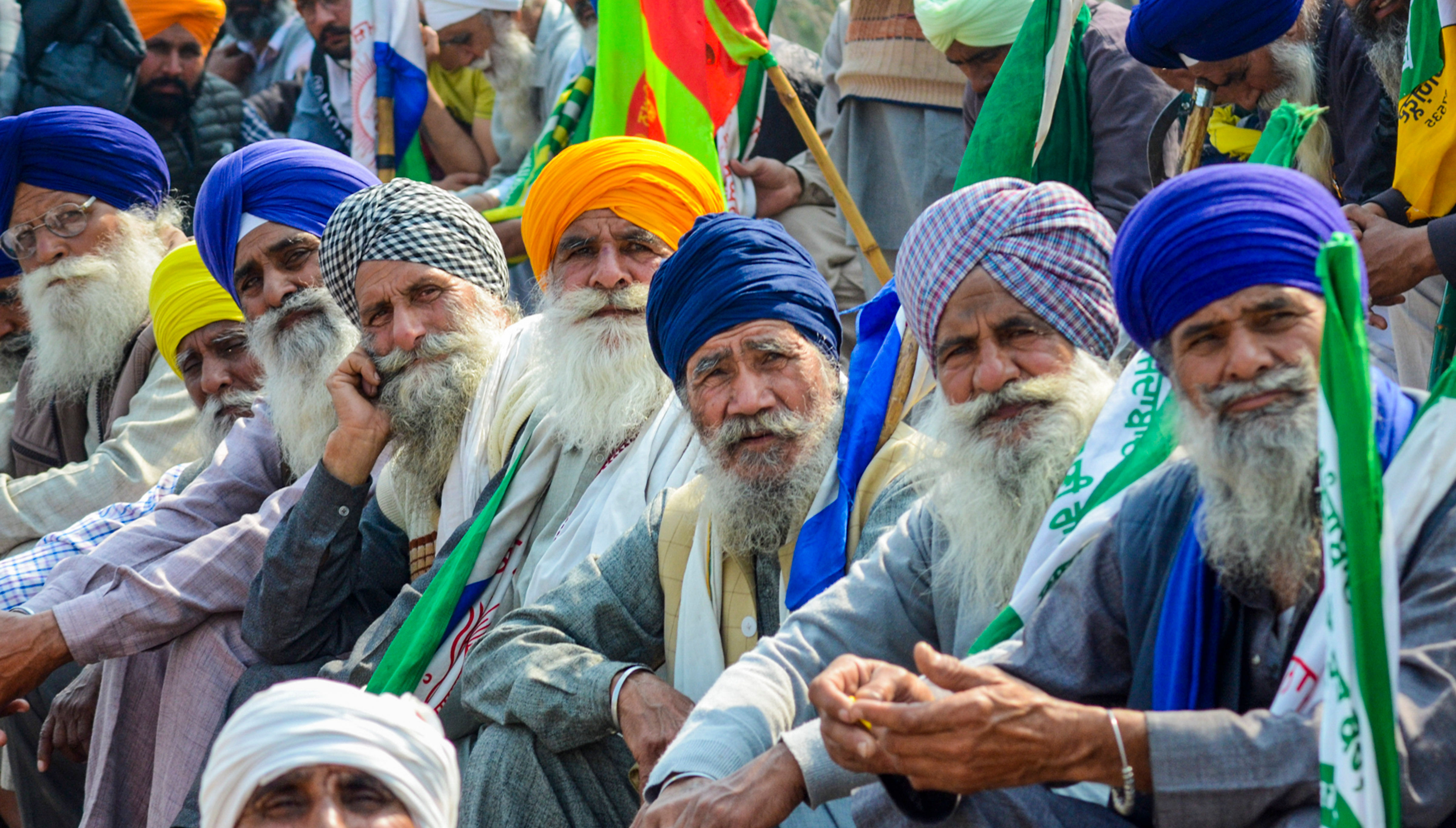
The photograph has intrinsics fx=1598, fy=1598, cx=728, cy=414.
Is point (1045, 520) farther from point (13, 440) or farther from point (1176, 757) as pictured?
point (13, 440)

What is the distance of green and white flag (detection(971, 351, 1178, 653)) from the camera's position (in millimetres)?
2971

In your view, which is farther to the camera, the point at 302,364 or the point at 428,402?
the point at 302,364

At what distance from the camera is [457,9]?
809 centimetres

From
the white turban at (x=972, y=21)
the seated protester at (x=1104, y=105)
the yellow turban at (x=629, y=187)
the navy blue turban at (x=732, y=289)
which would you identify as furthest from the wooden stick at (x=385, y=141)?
the navy blue turban at (x=732, y=289)

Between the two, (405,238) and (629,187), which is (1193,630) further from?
(405,238)

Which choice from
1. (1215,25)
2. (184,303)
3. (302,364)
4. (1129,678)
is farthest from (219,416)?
(1129,678)

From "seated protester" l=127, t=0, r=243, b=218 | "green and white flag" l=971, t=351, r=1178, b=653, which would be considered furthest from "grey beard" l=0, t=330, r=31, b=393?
"green and white flag" l=971, t=351, r=1178, b=653

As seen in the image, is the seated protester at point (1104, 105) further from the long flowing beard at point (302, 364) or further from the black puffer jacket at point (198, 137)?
the black puffer jacket at point (198, 137)

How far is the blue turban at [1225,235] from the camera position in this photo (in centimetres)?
267

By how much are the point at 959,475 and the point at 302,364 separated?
9.59 feet

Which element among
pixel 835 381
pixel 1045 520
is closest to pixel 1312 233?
pixel 1045 520

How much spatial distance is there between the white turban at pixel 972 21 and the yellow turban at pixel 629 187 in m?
1.03

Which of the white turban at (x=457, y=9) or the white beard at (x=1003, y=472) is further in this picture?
the white turban at (x=457, y=9)

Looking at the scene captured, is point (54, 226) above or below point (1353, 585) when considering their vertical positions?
below
